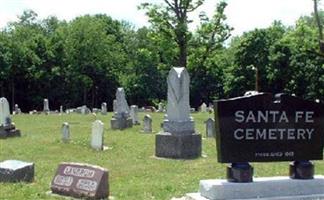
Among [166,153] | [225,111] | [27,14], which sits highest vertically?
[27,14]

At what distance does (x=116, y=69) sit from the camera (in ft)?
225

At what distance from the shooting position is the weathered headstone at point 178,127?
1727cm

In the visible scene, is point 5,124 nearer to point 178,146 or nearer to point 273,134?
point 178,146

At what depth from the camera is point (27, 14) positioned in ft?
282

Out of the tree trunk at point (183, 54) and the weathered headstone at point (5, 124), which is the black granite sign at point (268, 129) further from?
the tree trunk at point (183, 54)

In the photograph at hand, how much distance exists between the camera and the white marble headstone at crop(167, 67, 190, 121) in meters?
17.5

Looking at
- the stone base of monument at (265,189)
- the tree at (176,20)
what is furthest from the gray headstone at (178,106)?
the tree at (176,20)

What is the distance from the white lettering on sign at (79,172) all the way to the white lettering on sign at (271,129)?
262cm

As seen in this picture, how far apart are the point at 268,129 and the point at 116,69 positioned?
59.9m

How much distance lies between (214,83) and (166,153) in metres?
48.4

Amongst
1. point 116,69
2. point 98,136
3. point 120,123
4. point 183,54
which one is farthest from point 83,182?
point 116,69

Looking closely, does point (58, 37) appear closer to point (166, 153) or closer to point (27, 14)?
point (27, 14)

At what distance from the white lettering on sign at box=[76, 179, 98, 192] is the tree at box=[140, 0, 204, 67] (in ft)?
106

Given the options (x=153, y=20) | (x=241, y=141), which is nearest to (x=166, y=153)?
(x=241, y=141)
